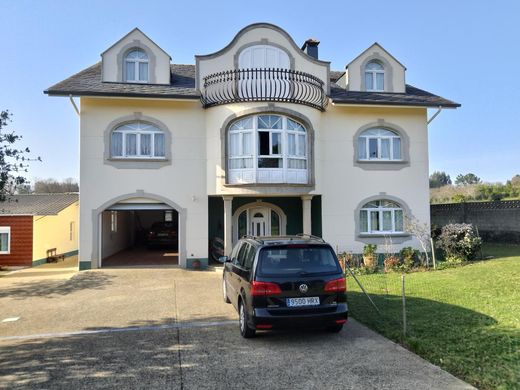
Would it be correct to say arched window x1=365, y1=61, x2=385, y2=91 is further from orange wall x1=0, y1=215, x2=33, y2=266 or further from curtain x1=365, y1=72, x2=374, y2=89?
orange wall x1=0, y1=215, x2=33, y2=266

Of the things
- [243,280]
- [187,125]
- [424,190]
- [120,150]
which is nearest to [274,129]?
[187,125]

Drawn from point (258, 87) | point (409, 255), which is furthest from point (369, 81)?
point (409, 255)

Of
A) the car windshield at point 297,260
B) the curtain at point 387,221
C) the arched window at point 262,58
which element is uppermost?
the arched window at point 262,58

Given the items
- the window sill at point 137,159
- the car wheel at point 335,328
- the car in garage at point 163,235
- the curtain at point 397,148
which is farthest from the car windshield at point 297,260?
the car in garage at point 163,235

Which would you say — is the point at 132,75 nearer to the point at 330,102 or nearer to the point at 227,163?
the point at 227,163

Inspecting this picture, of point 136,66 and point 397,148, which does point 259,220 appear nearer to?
point 397,148

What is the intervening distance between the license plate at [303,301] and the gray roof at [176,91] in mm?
10525

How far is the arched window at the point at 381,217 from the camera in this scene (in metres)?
16.1

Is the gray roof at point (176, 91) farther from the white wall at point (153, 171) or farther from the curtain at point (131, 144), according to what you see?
the curtain at point (131, 144)

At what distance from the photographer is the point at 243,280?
644 centimetres

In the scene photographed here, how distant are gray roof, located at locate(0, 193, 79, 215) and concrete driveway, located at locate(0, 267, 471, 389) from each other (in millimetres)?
10811

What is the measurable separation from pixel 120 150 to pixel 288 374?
1207 cm

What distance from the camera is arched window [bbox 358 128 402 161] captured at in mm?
→ 16219

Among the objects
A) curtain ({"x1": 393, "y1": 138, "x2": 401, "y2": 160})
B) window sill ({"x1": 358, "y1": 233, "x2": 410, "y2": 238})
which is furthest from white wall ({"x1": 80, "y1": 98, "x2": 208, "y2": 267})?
curtain ({"x1": 393, "y1": 138, "x2": 401, "y2": 160})
